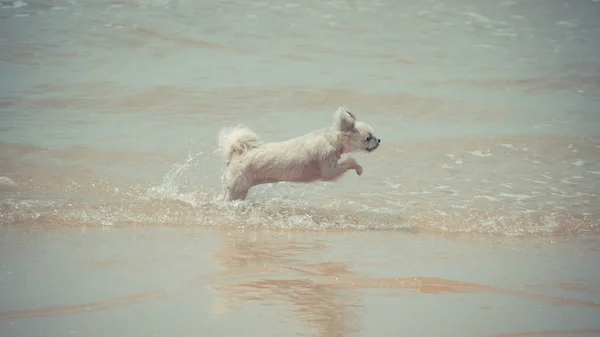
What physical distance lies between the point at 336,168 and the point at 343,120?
44 centimetres

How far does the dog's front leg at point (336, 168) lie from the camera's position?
25.8ft

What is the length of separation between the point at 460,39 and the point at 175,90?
567cm

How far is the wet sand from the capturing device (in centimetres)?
447

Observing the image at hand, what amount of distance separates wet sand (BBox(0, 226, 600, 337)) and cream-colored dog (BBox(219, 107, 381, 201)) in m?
1.12

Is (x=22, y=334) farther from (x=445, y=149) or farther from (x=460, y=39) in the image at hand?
(x=460, y=39)

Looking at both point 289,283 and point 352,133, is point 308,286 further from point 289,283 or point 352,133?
point 352,133

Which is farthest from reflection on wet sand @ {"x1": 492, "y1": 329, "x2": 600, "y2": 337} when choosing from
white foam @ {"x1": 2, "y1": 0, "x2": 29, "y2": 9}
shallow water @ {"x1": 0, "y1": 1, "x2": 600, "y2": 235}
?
white foam @ {"x1": 2, "y1": 0, "x2": 29, "y2": 9}

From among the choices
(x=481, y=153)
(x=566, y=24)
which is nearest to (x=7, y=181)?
(x=481, y=153)

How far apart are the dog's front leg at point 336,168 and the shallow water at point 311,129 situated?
0.85ft

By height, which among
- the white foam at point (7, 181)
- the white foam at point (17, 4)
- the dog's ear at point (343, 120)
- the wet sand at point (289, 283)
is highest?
the dog's ear at point (343, 120)

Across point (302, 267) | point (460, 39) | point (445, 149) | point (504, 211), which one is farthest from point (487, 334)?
point (460, 39)

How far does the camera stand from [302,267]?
558cm

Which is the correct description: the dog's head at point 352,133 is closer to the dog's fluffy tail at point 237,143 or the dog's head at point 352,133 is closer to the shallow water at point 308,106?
the shallow water at point 308,106

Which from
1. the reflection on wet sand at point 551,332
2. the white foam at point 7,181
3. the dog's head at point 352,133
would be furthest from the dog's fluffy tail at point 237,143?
the reflection on wet sand at point 551,332
